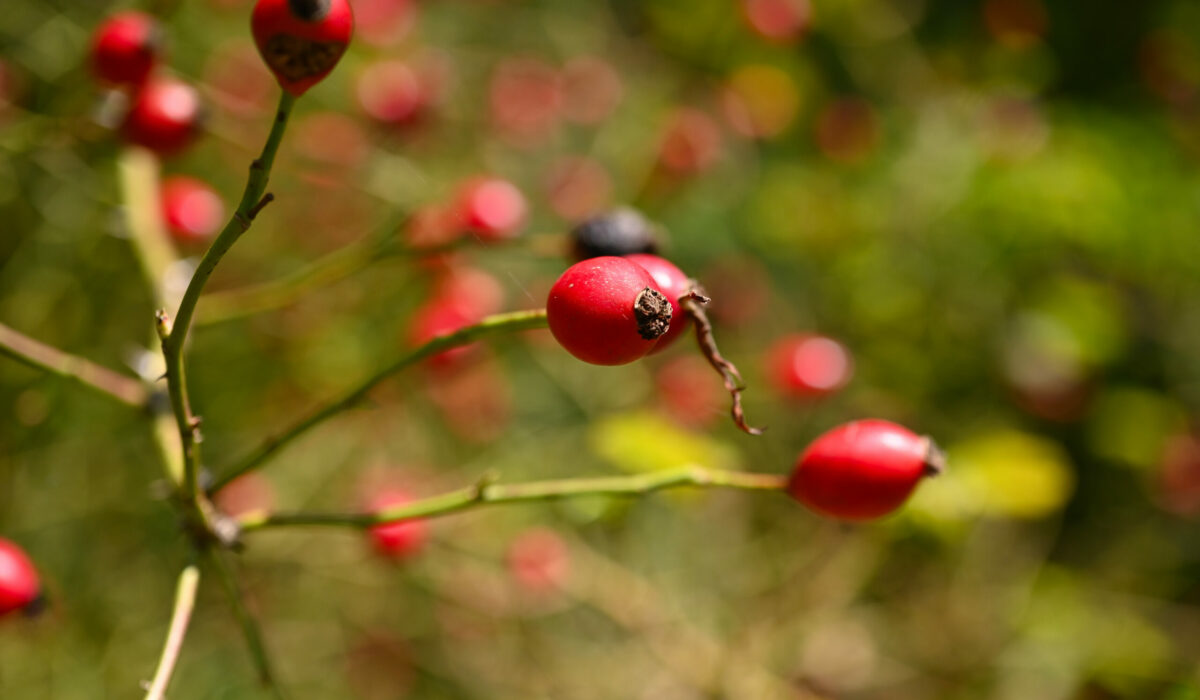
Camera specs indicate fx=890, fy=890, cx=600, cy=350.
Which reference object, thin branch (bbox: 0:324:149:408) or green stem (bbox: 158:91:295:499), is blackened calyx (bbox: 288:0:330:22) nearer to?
green stem (bbox: 158:91:295:499)

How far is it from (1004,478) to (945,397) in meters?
1.01

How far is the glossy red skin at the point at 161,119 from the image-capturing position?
5.00 feet

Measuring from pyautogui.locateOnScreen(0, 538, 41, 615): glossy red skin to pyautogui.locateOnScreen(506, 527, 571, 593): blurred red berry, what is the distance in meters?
1.19

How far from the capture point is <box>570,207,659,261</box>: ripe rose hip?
1197mm

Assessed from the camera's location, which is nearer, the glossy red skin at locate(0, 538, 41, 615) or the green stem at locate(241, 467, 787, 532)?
the green stem at locate(241, 467, 787, 532)

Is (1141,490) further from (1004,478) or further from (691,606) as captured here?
(691,606)

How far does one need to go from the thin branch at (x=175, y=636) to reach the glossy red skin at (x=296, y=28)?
23.1 inches

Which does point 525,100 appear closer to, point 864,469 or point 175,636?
point 864,469

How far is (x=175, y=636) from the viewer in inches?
38.4

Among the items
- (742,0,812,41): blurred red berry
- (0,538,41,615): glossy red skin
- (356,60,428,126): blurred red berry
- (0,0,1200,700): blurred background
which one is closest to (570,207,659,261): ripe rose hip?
(0,0,1200,700): blurred background

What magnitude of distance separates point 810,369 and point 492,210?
89cm

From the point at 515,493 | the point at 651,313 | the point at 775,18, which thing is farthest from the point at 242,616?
the point at 775,18

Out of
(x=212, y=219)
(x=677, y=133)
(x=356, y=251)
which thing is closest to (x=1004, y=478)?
(x=677, y=133)

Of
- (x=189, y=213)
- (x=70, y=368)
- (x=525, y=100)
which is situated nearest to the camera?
(x=70, y=368)
